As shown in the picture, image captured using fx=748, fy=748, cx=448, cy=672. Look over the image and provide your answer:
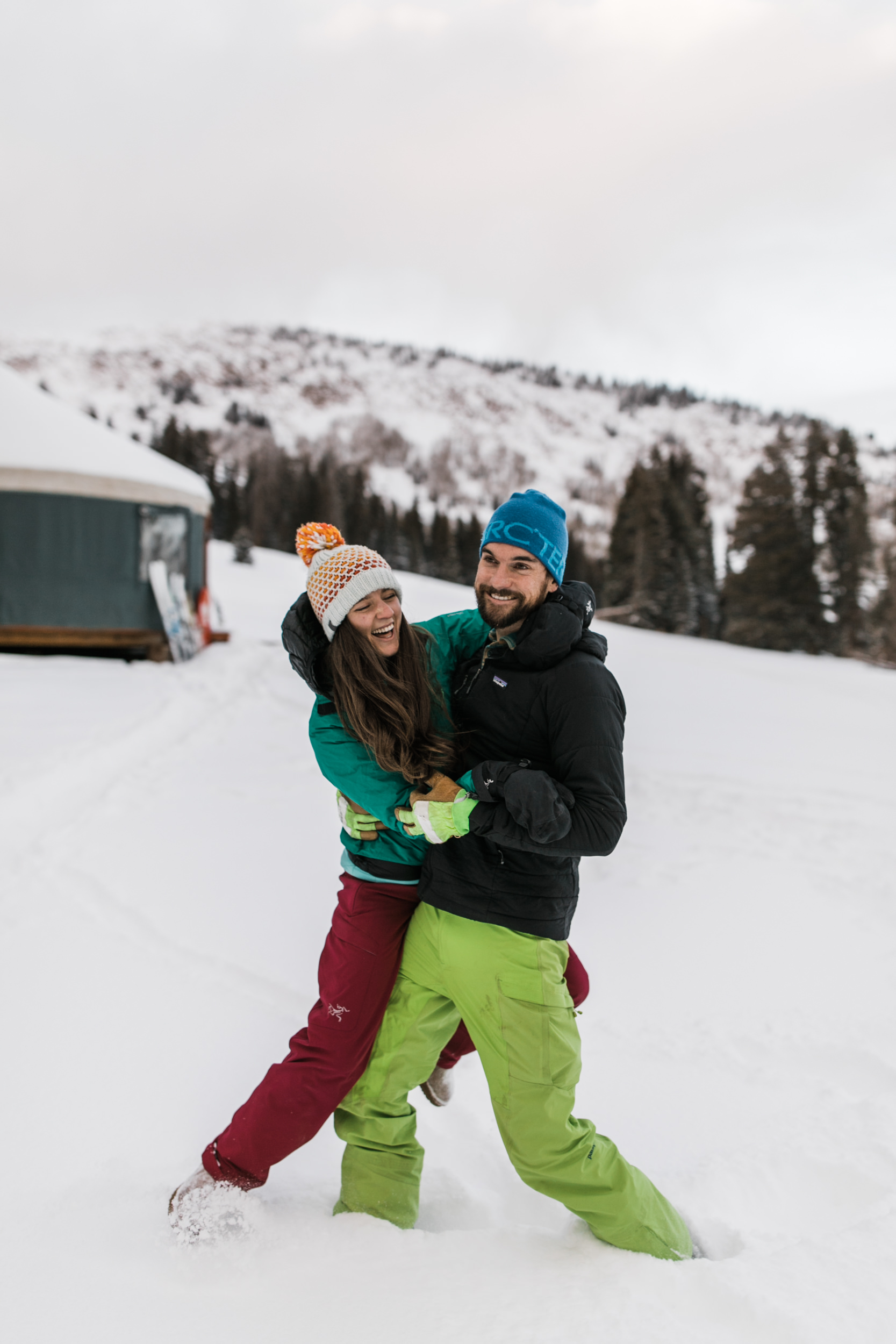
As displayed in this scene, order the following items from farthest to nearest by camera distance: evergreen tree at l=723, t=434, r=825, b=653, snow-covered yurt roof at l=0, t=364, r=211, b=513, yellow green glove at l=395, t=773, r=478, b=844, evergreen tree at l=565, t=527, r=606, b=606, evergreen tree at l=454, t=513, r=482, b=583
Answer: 1. evergreen tree at l=454, t=513, r=482, b=583
2. evergreen tree at l=565, t=527, r=606, b=606
3. evergreen tree at l=723, t=434, r=825, b=653
4. snow-covered yurt roof at l=0, t=364, r=211, b=513
5. yellow green glove at l=395, t=773, r=478, b=844

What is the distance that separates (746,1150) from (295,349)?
20494 centimetres

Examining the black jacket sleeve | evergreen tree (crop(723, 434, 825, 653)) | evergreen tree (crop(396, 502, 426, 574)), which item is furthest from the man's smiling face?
evergreen tree (crop(396, 502, 426, 574))

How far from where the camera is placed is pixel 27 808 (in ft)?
15.1

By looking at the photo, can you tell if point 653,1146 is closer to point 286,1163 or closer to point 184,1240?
point 286,1163

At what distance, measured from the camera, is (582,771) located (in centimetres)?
156

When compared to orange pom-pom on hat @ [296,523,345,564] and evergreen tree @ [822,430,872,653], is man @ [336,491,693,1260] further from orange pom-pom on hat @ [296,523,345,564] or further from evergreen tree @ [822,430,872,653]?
evergreen tree @ [822,430,872,653]

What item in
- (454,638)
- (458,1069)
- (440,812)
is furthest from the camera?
(458,1069)

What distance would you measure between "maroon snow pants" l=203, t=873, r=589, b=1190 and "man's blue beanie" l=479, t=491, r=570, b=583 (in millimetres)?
928

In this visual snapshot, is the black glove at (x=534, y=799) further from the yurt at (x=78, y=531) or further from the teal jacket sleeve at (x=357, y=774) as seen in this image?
the yurt at (x=78, y=531)

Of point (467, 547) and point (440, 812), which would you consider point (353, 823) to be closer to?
point (440, 812)

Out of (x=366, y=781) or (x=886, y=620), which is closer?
(x=366, y=781)

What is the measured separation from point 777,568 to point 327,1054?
76.2ft

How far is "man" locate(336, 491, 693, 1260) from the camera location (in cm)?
157

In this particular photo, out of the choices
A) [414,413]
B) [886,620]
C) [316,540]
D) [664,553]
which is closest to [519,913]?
[316,540]
